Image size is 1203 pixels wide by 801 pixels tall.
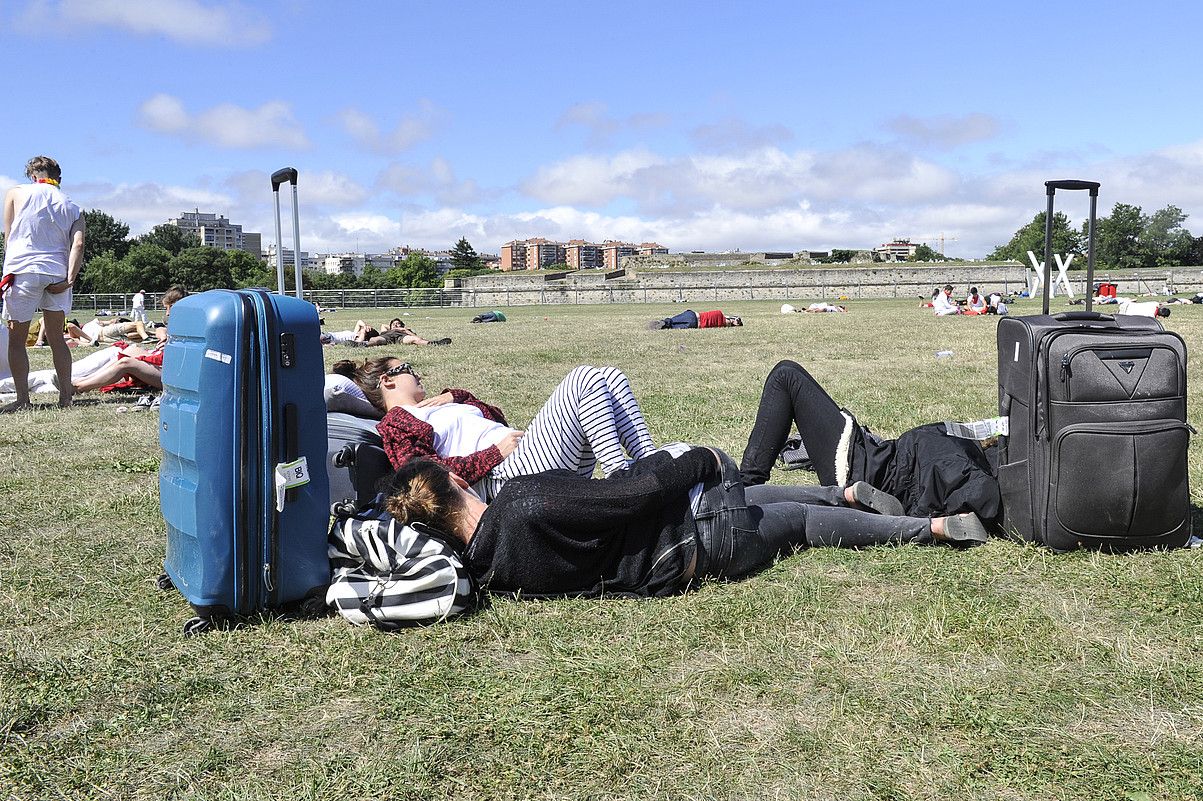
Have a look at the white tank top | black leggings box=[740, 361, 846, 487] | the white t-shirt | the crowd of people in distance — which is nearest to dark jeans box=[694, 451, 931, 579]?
black leggings box=[740, 361, 846, 487]

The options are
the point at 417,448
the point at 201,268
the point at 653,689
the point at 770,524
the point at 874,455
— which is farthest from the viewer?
the point at 201,268

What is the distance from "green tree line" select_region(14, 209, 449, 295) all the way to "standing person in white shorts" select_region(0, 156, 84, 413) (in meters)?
57.8

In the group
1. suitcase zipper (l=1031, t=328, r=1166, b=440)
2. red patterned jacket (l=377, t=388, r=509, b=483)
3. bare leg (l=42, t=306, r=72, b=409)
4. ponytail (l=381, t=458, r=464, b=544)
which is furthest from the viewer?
bare leg (l=42, t=306, r=72, b=409)

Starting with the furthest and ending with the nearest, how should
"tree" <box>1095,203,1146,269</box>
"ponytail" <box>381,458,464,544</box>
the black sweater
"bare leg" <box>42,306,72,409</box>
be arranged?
"tree" <box>1095,203,1146,269</box> → "bare leg" <box>42,306,72,409</box> → "ponytail" <box>381,458,464,544</box> → the black sweater

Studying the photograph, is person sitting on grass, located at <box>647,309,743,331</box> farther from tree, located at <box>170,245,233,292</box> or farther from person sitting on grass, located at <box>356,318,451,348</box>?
tree, located at <box>170,245,233,292</box>

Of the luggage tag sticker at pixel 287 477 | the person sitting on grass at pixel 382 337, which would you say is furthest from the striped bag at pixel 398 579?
the person sitting on grass at pixel 382 337

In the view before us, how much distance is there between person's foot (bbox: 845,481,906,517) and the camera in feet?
14.1

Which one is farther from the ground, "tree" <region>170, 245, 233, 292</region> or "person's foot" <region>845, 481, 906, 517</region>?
"tree" <region>170, 245, 233, 292</region>

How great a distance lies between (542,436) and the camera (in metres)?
3.98

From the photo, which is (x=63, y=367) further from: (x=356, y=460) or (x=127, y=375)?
(x=356, y=460)

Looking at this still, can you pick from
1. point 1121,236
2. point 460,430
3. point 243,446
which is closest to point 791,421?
point 460,430

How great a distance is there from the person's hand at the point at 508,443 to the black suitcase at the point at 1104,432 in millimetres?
2088

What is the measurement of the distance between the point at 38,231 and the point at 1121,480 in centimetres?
823

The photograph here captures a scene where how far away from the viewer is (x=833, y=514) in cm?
412
